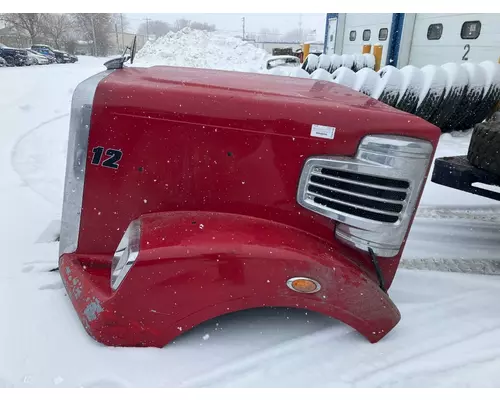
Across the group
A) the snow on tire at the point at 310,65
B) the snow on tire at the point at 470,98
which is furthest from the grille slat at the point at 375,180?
the snow on tire at the point at 310,65

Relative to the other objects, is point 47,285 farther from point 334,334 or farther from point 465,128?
point 465,128

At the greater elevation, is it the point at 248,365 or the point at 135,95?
the point at 135,95

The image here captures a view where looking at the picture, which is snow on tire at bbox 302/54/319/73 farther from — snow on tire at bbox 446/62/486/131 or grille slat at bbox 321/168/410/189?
grille slat at bbox 321/168/410/189

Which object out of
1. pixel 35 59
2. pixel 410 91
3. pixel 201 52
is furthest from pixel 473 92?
pixel 35 59

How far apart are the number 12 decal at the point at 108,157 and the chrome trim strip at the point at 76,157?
0.16 feet

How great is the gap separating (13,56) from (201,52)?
9159mm

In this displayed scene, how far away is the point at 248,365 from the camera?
1745mm

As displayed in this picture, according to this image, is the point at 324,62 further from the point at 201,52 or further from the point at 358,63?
the point at 201,52

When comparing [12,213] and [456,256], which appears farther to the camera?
[12,213]

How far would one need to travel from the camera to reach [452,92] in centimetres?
616

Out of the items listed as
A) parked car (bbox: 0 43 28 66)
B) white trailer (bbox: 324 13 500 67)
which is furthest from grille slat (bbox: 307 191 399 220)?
parked car (bbox: 0 43 28 66)

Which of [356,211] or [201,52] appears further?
[201,52]

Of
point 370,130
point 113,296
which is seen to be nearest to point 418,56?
point 370,130

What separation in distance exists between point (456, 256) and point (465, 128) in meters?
4.71
